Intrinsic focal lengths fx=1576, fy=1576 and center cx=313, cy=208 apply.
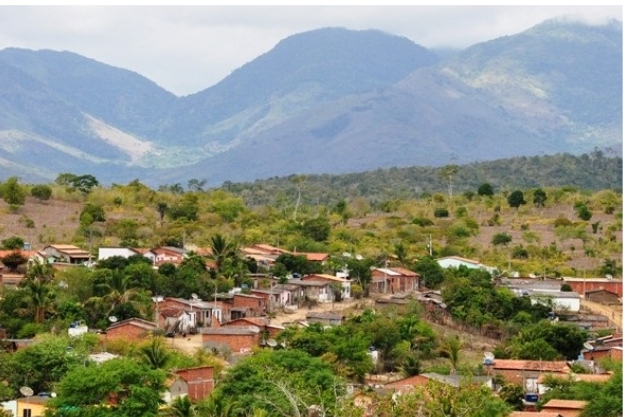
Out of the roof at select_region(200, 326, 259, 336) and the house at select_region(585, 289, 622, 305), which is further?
the house at select_region(585, 289, 622, 305)

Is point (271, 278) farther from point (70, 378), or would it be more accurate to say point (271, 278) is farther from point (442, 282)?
point (70, 378)

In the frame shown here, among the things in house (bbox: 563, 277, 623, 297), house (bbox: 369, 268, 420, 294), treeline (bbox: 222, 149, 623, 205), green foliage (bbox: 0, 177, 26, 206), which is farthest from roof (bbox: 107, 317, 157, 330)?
treeline (bbox: 222, 149, 623, 205)

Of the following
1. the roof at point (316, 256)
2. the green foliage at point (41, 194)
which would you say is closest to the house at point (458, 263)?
the roof at point (316, 256)

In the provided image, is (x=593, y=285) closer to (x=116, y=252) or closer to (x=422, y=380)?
(x=116, y=252)

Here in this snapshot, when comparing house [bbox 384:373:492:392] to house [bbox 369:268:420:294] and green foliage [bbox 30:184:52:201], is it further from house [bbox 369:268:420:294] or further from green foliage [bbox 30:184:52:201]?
green foliage [bbox 30:184:52:201]

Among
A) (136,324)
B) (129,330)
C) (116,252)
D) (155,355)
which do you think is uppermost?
(116,252)

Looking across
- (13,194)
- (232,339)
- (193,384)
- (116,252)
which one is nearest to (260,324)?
(232,339)
